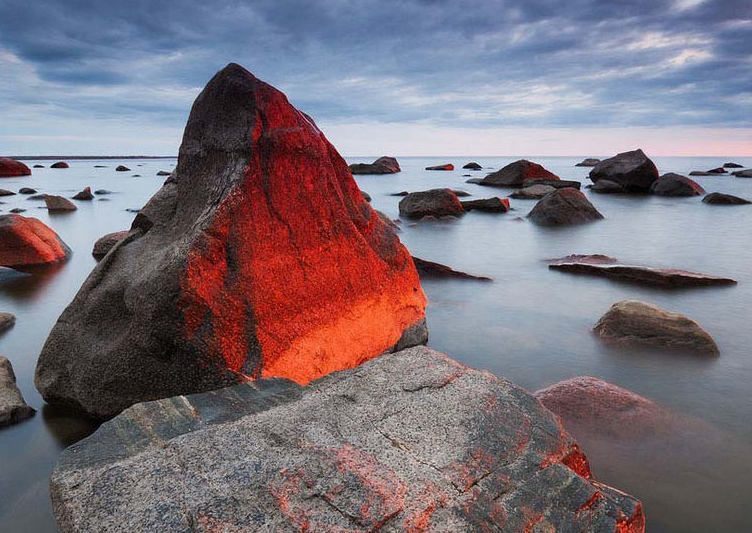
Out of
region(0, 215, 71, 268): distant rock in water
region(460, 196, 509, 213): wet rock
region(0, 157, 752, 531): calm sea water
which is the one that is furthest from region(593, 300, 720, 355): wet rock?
region(460, 196, 509, 213): wet rock

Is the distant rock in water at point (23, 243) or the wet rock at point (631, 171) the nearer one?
the distant rock in water at point (23, 243)

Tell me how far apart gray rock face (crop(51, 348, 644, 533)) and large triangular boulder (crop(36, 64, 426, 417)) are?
0.86m

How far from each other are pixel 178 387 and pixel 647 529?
316cm

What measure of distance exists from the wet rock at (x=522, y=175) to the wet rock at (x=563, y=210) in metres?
13.1

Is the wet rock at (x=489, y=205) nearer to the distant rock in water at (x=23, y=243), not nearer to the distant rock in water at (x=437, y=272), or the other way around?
the distant rock in water at (x=437, y=272)

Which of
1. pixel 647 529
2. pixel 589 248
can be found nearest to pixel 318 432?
pixel 647 529

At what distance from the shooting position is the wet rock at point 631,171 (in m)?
26.7

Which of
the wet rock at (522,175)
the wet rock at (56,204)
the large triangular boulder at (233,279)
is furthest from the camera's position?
the wet rock at (522,175)

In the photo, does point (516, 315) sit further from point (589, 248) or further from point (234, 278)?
point (589, 248)

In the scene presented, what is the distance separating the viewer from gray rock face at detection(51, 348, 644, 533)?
2168 millimetres

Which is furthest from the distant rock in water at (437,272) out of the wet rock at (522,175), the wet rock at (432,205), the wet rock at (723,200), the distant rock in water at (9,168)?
the distant rock in water at (9,168)

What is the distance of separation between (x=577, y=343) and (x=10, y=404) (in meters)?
5.50

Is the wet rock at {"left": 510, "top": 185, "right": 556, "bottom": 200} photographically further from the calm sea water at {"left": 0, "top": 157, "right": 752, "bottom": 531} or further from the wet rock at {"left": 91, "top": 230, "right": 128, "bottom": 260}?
the wet rock at {"left": 91, "top": 230, "right": 128, "bottom": 260}

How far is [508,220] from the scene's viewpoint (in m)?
17.3
